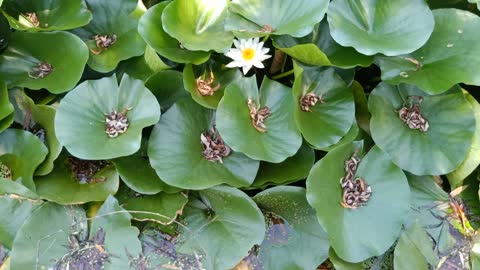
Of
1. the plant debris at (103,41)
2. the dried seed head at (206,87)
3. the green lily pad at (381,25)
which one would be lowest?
the dried seed head at (206,87)

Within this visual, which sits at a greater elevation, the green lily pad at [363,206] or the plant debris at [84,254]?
the green lily pad at [363,206]

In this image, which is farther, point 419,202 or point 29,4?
point 29,4

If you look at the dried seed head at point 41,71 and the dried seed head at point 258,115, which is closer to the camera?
the dried seed head at point 258,115

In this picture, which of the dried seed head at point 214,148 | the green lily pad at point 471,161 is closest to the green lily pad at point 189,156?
the dried seed head at point 214,148

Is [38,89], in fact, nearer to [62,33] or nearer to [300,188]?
[62,33]

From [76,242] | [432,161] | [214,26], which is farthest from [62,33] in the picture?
[432,161]

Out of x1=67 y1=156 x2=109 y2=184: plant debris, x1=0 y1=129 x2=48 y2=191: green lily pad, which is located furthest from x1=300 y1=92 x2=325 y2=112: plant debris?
x1=0 y1=129 x2=48 y2=191: green lily pad

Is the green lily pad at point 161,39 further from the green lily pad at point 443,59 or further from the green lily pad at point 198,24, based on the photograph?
the green lily pad at point 443,59
